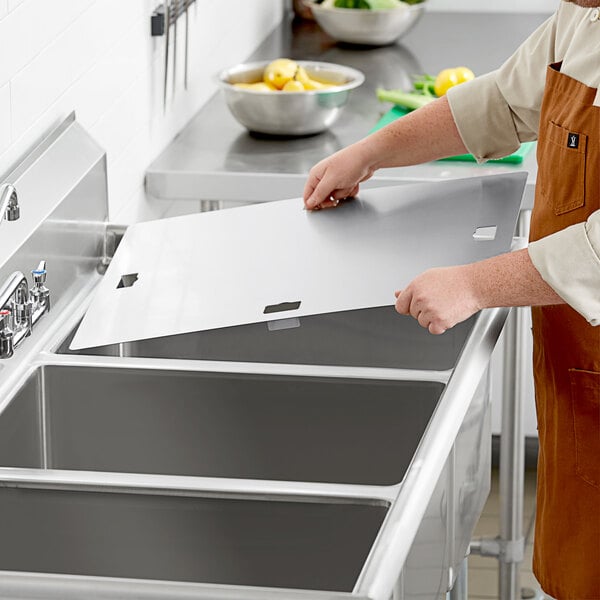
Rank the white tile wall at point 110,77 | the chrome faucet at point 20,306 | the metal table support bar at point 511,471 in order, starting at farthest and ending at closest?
the metal table support bar at point 511,471, the white tile wall at point 110,77, the chrome faucet at point 20,306

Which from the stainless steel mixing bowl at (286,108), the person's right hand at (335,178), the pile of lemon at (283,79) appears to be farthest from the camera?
the pile of lemon at (283,79)

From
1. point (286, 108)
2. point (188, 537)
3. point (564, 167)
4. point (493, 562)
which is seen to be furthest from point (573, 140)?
point (493, 562)

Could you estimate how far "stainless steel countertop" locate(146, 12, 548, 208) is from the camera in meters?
2.50

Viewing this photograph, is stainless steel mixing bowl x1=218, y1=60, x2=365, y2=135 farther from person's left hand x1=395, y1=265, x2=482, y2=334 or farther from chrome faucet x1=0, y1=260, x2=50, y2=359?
person's left hand x1=395, y1=265, x2=482, y2=334

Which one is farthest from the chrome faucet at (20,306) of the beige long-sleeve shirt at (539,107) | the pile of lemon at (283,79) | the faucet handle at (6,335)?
the pile of lemon at (283,79)

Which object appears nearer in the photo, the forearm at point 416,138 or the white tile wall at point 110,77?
the white tile wall at point 110,77

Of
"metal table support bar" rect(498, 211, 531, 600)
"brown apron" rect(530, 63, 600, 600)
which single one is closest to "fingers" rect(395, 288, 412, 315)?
"brown apron" rect(530, 63, 600, 600)

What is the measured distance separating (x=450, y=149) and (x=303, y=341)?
37 cm

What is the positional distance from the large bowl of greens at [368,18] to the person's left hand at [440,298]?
1.98 m

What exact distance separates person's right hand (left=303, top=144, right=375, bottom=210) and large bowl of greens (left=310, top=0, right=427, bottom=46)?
5.24 feet

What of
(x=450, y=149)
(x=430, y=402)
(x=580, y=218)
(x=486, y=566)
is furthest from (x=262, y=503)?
(x=486, y=566)

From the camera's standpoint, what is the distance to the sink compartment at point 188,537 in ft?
4.52

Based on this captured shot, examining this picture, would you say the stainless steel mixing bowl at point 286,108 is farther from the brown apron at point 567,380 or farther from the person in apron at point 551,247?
the brown apron at point 567,380

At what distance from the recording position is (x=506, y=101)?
1902 millimetres
